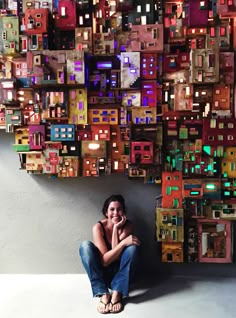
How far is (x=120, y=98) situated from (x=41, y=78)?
0.52 meters

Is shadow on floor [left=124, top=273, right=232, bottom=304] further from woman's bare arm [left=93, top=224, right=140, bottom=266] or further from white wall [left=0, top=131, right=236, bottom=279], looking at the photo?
woman's bare arm [left=93, top=224, right=140, bottom=266]

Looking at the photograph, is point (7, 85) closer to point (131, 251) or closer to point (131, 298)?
point (131, 251)

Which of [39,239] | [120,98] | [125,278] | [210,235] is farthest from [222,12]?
[39,239]

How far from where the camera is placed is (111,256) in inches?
90.8

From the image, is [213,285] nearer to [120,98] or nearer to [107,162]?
[107,162]

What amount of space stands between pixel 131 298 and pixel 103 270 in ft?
0.77

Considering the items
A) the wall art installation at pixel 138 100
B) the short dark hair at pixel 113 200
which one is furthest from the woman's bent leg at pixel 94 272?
the wall art installation at pixel 138 100

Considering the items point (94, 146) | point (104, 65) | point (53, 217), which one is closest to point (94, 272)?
point (53, 217)

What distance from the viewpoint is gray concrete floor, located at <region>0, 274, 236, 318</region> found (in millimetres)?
2121

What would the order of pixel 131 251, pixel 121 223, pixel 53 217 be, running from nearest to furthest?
1. pixel 131 251
2. pixel 121 223
3. pixel 53 217

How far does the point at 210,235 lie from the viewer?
2.51 meters

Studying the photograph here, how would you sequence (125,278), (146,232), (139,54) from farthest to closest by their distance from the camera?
(146,232) < (139,54) < (125,278)

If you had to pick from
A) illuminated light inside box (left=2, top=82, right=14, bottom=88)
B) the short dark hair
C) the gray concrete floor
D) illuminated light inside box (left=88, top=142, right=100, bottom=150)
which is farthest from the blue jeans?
illuminated light inside box (left=2, top=82, right=14, bottom=88)

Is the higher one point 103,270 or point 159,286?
point 103,270
